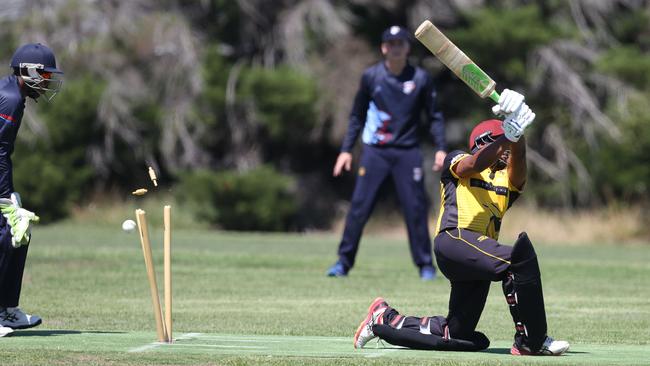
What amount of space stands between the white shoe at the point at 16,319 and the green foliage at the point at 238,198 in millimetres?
18179

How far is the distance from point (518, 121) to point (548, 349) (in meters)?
1.48

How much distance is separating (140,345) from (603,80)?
2201 centimetres

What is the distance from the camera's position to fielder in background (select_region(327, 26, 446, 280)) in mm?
14117

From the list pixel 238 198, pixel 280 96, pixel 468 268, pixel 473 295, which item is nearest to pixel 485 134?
pixel 468 268

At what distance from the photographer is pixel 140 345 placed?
8391 millimetres

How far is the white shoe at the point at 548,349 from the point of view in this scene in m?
8.08

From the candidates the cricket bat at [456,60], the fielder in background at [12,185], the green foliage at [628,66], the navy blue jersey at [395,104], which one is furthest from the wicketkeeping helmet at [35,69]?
the green foliage at [628,66]

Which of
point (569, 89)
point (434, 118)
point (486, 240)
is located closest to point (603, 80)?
point (569, 89)

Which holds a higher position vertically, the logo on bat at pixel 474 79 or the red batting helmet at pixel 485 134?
the logo on bat at pixel 474 79

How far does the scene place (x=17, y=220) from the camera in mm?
8938

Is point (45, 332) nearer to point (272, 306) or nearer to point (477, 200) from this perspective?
point (272, 306)

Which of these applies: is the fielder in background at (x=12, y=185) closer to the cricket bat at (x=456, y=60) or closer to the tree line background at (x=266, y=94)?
the cricket bat at (x=456, y=60)

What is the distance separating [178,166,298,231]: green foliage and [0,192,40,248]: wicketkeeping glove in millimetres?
18392

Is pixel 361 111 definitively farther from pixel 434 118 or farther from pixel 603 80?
pixel 603 80
